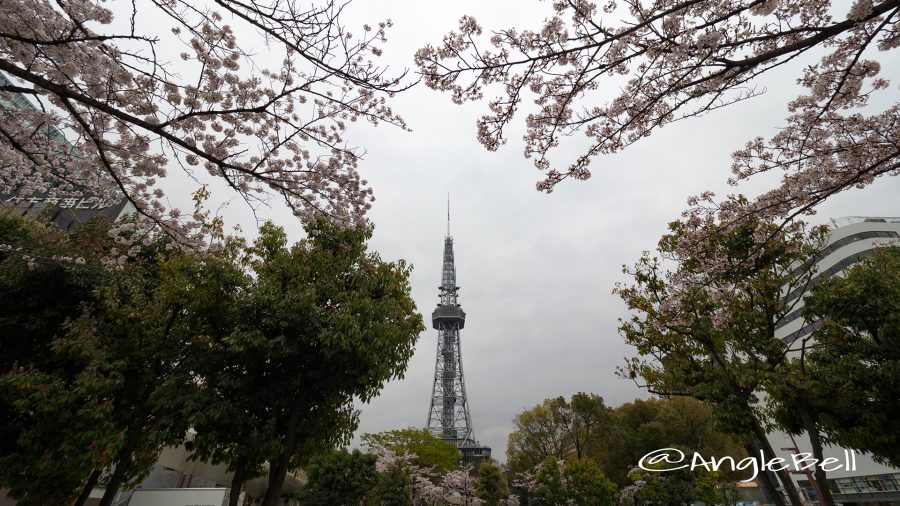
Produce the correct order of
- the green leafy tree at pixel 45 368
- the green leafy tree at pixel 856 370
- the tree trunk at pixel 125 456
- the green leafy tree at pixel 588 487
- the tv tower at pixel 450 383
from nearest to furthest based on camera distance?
1. the green leafy tree at pixel 45 368
2. the green leafy tree at pixel 856 370
3. the tree trunk at pixel 125 456
4. the green leafy tree at pixel 588 487
5. the tv tower at pixel 450 383

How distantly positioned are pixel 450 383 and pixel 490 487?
94.5 ft

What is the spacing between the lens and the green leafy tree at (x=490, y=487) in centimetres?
2061

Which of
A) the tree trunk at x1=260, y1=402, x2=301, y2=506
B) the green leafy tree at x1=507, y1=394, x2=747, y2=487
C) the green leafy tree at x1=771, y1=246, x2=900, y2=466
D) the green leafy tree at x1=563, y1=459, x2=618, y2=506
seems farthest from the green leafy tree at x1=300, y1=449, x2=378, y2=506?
the green leafy tree at x1=771, y1=246, x2=900, y2=466

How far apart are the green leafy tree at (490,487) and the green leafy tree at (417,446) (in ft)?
20.8

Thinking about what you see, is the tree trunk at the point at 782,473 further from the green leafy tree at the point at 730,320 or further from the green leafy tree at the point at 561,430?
the green leafy tree at the point at 561,430

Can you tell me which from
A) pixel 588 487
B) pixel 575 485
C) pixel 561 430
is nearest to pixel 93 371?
pixel 575 485

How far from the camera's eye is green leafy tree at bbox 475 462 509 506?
811 inches

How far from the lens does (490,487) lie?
20922 mm

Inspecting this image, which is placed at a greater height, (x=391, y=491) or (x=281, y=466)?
(x=281, y=466)

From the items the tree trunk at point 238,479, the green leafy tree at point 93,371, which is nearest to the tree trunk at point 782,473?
the tree trunk at point 238,479

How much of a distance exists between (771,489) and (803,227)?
559 cm

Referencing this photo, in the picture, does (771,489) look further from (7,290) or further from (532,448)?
(532,448)

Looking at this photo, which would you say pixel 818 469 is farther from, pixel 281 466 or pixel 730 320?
pixel 281 466

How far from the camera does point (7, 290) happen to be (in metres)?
6.92
